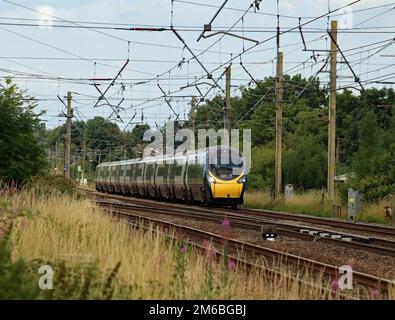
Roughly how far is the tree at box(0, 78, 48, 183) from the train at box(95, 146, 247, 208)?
35.9 ft

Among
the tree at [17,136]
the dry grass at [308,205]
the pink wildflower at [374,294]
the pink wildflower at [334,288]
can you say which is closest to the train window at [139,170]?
the dry grass at [308,205]

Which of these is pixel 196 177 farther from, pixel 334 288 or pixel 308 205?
pixel 334 288

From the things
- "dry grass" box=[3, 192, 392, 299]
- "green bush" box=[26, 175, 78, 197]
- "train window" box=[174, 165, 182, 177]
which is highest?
"train window" box=[174, 165, 182, 177]

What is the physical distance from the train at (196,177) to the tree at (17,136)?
1095cm

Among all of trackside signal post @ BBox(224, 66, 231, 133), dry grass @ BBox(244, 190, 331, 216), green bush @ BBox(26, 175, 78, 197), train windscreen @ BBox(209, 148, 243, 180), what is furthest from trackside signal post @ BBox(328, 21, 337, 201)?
green bush @ BBox(26, 175, 78, 197)

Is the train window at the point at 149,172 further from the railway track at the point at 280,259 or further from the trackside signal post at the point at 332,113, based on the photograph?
the railway track at the point at 280,259

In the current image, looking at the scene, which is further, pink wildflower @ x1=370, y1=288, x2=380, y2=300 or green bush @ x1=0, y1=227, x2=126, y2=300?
pink wildflower @ x1=370, y1=288, x2=380, y2=300

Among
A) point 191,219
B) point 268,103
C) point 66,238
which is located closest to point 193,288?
point 66,238

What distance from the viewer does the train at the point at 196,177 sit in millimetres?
36938

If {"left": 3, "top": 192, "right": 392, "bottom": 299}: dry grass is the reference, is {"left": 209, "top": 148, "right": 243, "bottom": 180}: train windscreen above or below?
above

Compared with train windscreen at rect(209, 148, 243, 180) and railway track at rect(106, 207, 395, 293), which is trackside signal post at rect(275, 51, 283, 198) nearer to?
train windscreen at rect(209, 148, 243, 180)

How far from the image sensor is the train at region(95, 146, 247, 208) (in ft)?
121

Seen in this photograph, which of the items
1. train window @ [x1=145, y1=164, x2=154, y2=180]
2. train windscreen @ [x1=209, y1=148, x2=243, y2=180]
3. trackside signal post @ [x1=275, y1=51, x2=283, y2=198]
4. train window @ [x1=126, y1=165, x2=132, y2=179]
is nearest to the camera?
train windscreen @ [x1=209, y1=148, x2=243, y2=180]
